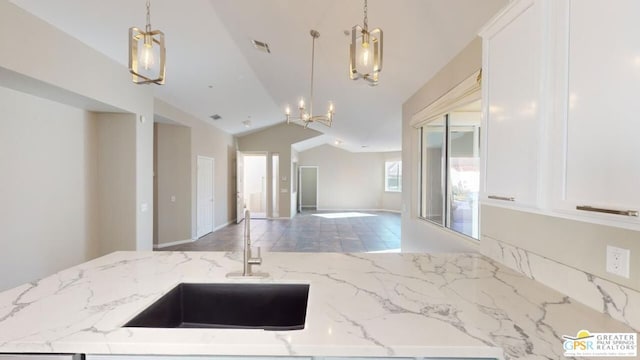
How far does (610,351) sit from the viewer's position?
0.92 m

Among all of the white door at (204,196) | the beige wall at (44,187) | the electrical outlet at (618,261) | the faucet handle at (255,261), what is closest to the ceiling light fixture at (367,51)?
the faucet handle at (255,261)

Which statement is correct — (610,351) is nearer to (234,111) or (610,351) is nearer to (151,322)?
(151,322)

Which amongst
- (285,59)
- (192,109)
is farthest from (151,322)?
(192,109)

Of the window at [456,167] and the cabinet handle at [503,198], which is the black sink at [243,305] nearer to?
the cabinet handle at [503,198]

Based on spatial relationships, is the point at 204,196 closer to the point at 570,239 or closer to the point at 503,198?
the point at 503,198

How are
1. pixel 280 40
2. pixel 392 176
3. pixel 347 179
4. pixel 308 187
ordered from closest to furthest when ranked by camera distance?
pixel 280 40 → pixel 392 176 → pixel 347 179 → pixel 308 187

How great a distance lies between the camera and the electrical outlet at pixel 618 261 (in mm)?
1069

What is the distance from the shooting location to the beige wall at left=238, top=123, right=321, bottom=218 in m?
9.87

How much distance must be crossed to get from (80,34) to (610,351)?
450cm

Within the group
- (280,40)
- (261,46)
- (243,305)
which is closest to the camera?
(243,305)

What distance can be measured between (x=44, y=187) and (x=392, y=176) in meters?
10.7

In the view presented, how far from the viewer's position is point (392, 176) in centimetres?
1207

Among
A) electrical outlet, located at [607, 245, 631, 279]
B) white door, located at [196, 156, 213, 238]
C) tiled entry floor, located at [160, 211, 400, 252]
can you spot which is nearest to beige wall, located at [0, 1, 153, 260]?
tiled entry floor, located at [160, 211, 400, 252]

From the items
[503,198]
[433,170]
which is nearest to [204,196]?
→ [433,170]
